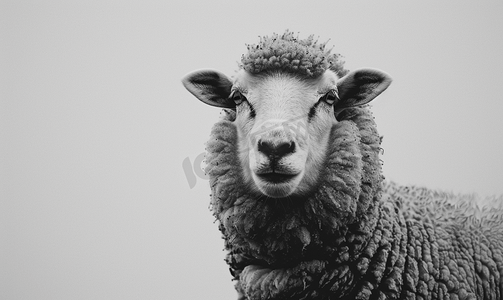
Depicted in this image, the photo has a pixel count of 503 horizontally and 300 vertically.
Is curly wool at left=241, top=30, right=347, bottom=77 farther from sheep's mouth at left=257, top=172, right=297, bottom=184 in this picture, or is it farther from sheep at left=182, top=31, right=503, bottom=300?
sheep's mouth at left=257, top=172, right=297, bottom=184

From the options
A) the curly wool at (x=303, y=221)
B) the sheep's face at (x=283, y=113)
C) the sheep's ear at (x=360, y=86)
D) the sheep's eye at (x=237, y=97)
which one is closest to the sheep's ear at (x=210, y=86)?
the sheep's face at (x=283, y=113)

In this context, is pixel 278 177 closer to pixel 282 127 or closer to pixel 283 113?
pixel 282 127

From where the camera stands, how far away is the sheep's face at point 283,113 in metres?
3.27

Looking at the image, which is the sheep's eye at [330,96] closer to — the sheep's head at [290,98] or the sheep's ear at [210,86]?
the sheep's head at [290,98]

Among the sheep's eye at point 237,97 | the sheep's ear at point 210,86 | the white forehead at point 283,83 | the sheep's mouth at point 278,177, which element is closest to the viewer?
the sheep's mouth at point 278,177

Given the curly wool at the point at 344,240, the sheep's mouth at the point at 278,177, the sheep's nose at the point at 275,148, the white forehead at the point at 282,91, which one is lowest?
the curly wool at the point at 344,240

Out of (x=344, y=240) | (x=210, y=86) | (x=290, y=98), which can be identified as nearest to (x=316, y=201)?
(x=344, y=240)

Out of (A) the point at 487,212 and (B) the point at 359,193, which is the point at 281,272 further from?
(A) the point at 487,212

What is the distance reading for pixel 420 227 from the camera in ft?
12.8

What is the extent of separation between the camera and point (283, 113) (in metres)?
3.52

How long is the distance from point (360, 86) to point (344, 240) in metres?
1.19

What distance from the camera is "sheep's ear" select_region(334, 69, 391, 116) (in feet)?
12.5

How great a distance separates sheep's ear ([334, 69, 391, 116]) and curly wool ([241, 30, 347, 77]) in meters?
0.20

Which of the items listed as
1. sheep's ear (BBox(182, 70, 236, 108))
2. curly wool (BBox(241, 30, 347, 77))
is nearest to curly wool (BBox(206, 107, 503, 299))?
sheep's ear (BBox(182, 70, 236, 108))
